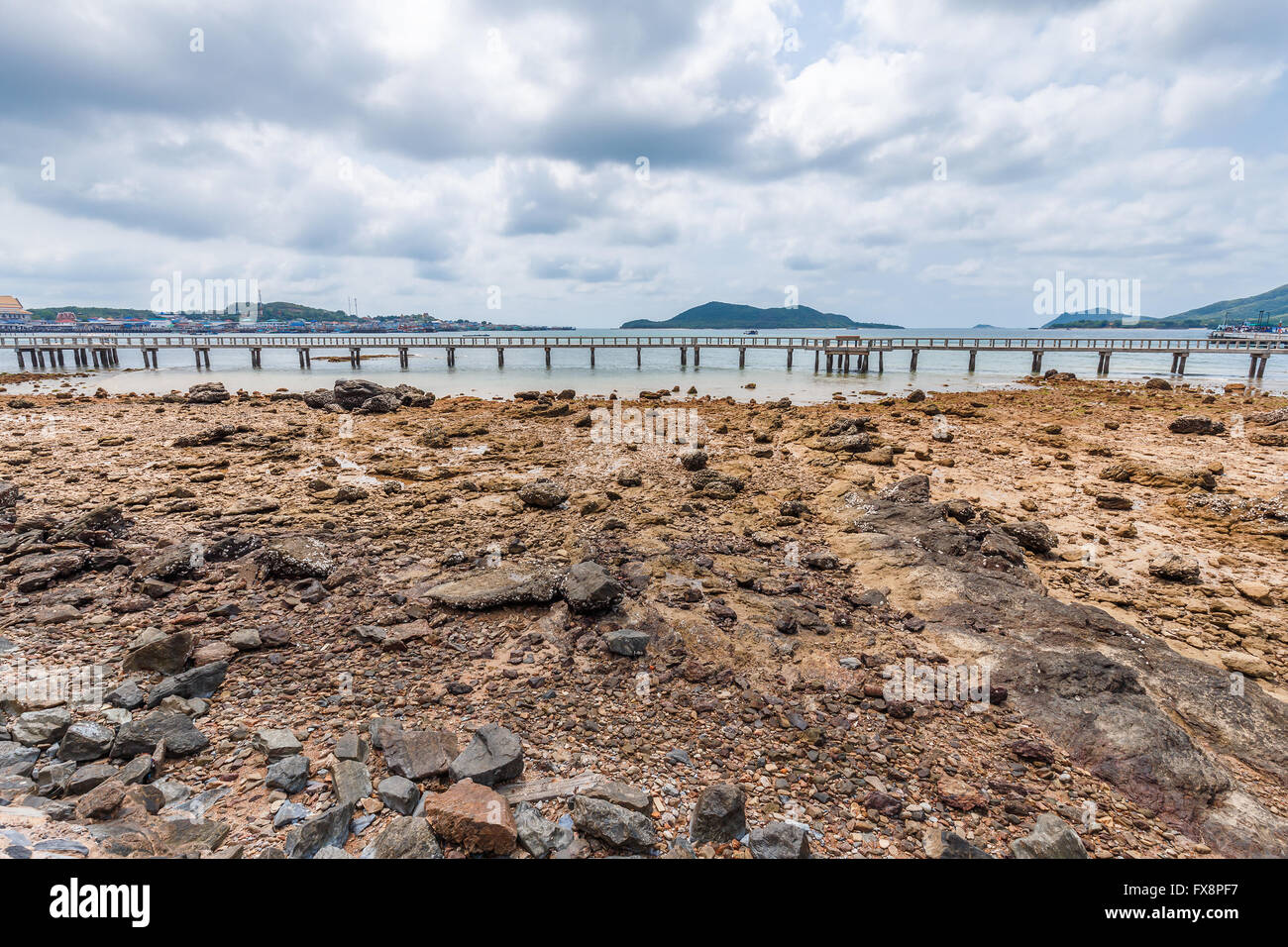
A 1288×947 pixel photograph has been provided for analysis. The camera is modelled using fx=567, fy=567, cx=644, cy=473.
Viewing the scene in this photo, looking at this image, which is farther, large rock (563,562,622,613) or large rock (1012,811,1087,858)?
large rock (563,562,622,613)

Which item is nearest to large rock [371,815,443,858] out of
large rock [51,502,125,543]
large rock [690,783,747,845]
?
large rock [690,783,747,845]

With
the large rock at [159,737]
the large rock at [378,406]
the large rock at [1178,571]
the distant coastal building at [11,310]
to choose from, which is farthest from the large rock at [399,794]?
the distant coastal building at [11,310]

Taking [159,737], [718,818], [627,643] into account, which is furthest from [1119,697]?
[159,737]

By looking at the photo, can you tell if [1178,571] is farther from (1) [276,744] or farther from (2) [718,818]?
(1) [276,744]

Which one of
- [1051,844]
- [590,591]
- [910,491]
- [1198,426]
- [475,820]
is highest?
[1198,426]

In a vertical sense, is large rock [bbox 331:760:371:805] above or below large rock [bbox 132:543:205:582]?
below

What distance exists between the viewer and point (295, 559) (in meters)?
7.46

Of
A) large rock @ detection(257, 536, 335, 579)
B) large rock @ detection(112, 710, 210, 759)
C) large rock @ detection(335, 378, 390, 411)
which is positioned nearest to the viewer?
large rock @ detection(112, 710, 210, 759)

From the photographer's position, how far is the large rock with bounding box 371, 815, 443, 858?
317 centimetres

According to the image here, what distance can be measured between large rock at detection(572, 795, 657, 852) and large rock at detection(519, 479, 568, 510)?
750cm

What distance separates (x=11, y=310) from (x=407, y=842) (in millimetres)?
216784

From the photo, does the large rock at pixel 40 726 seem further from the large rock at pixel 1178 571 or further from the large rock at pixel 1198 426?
the large rock at pixel 1198 426

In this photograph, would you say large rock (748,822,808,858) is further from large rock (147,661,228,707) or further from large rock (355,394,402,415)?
large rock (355,394,402,415)

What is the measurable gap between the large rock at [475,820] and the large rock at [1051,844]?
3177mm
